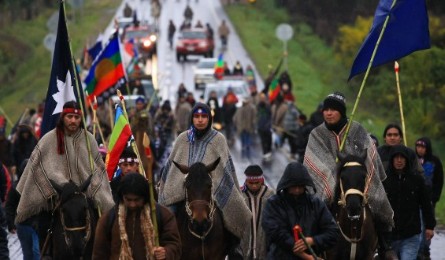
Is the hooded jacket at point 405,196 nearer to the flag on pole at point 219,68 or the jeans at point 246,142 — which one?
the jeans at point 246,142

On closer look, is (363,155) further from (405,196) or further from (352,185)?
(405,196)

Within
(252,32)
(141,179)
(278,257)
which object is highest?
(141,179)

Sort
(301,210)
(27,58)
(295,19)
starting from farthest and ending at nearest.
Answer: (295,19), (27,58), (301,210)

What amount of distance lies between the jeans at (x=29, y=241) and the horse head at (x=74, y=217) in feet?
10.3

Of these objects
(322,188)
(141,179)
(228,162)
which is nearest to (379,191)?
(322,188)

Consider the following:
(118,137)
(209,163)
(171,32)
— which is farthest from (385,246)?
(171,32)

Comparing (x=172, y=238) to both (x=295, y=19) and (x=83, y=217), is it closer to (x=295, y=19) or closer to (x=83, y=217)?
(x=83, y=217)

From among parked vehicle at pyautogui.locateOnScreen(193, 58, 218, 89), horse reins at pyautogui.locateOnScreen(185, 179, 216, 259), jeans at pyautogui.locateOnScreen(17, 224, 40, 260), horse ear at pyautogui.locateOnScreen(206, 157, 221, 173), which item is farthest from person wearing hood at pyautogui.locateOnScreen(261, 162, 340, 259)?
parked vehicle at pyautogui.locateOnScreen(193, 58, 218, 89)

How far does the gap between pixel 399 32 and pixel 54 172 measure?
426 centimetres

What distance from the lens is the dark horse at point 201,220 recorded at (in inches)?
554

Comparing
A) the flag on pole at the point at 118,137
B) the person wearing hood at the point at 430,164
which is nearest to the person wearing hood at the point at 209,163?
the flag on pole at the point at 118,137

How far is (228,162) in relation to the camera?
51.2ft

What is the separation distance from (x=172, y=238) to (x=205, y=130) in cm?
350

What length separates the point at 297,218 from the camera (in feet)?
43.8
